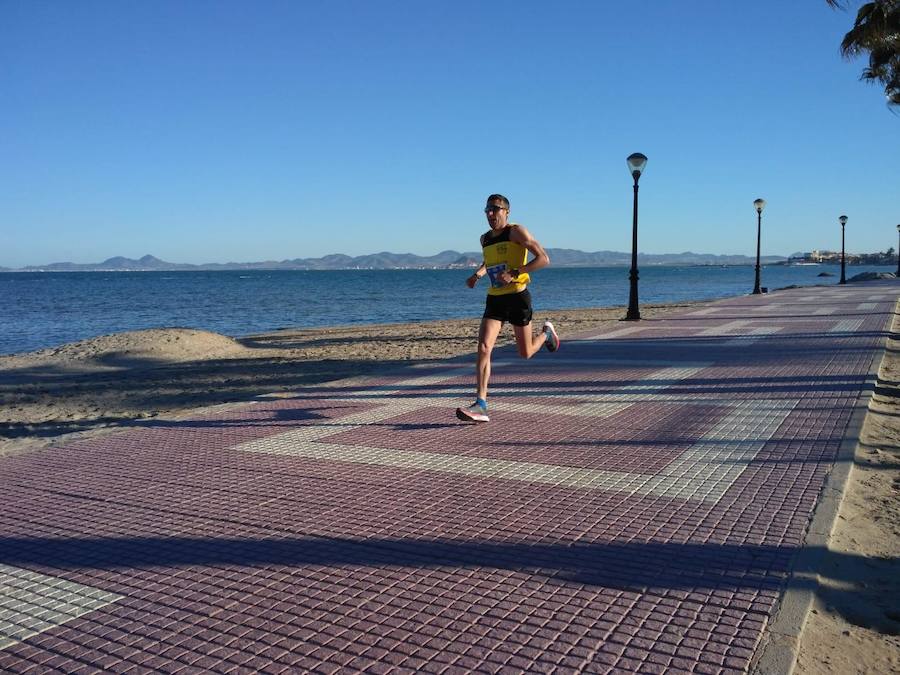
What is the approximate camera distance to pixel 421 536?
3779mm

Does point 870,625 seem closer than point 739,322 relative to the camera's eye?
Yes

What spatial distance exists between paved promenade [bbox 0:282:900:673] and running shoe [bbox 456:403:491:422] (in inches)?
3.4

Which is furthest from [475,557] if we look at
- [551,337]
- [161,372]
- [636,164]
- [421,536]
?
[636,164]

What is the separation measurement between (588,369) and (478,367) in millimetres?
3622

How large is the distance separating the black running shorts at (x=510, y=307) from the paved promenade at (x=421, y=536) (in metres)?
0.88

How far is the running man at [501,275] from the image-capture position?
6.23m

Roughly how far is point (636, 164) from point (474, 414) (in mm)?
14265

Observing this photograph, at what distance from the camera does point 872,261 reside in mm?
161625

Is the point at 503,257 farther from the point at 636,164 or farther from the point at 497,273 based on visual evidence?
the point at 636,164

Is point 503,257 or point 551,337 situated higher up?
point 503,257

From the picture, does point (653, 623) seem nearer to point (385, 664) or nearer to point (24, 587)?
point (385, 664)

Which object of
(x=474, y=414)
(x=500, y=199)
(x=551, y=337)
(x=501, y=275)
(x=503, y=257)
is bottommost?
(x=474, y=414)

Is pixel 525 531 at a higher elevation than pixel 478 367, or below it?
below

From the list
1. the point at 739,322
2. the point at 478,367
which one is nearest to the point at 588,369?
the point at 478,367
